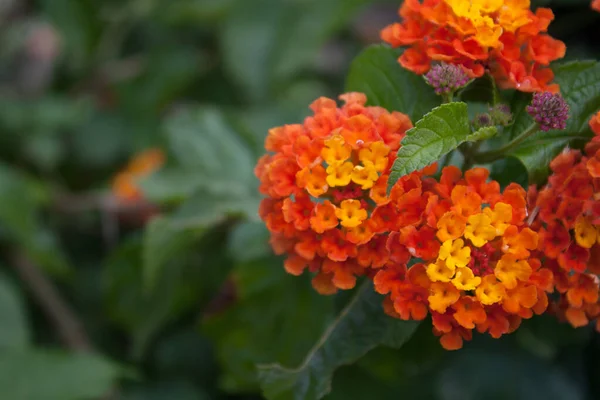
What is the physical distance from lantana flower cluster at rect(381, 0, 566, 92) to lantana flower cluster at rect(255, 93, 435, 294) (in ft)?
0.28

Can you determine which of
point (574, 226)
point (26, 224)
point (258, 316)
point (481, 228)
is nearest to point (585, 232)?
point (574, 226)

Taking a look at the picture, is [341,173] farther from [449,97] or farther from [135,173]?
[135,173]

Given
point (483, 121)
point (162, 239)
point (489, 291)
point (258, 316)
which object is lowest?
point (258, 316)

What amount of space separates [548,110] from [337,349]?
37 cm

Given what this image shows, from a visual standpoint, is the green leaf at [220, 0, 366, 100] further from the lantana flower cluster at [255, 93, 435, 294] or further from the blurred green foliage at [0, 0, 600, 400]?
the lantana flower cluster at [255, 93, 435, 294]

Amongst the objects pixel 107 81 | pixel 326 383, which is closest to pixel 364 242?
pixel 326 383

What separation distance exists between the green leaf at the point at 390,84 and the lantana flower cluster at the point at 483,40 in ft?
0.15

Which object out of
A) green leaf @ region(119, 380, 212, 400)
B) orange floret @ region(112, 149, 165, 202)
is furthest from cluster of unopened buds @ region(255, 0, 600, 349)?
orange floret @ region(112, 149, 165, 202)

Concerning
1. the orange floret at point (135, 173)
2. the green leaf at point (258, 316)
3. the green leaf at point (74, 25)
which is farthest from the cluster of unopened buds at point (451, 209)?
the green leaf at point (74, 25)

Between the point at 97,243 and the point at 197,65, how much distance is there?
0.60 m

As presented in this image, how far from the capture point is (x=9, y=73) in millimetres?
2176

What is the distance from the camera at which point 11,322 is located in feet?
5.04

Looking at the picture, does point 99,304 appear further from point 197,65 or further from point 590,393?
point 590,393

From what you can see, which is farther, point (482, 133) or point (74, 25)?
point (74, 25)
